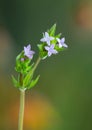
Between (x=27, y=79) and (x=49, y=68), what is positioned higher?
(x=49, y=68)

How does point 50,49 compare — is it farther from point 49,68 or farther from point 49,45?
point 49,68

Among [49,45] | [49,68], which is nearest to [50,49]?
[49,45]

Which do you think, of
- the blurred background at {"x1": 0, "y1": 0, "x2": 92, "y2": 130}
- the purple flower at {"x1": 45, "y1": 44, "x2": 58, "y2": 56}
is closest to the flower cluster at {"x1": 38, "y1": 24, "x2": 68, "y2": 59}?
the purple flower at {"x1": 45, "y1": 44, "x2": 58, "y2": 56}

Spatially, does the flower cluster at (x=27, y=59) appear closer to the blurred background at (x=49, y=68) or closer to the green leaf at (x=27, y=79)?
the green leaf at (x=27, y=79)

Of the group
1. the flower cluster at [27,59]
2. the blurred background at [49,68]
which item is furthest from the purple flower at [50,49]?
the blurred background at [49,68]

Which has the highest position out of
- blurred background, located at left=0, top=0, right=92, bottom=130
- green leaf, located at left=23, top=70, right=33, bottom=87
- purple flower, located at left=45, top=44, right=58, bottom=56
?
blurred background, located at left=0, top=0, right=92, bottom=130

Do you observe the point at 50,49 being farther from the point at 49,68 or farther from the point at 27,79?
the point at 49,68

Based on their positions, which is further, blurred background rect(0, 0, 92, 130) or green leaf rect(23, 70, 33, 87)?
blurred background rect(0, 0, 92, 130)

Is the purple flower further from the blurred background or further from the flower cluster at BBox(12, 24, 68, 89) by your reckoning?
the blurred background

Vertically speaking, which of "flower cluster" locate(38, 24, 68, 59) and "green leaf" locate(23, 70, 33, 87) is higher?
"flower cluster" locate(38, 24, 68, 59)

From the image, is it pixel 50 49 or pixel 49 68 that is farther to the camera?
pixel 49 68

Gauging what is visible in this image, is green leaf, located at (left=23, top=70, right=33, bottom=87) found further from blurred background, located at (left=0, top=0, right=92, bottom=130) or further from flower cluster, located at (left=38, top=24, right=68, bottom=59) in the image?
blurred background, located at (left=0, top=0, right=92, bottom=130)
